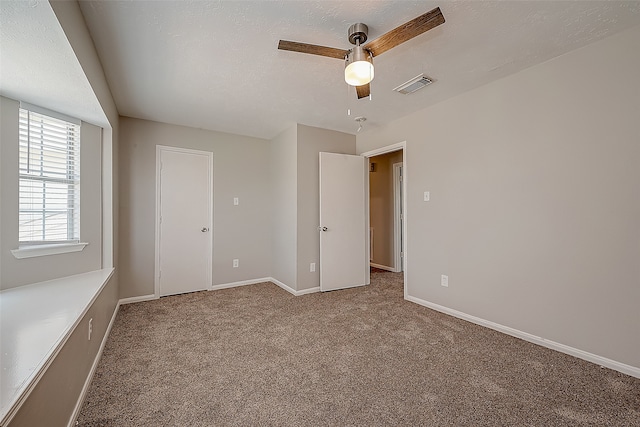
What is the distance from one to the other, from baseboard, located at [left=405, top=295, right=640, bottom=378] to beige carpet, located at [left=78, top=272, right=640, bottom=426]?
6 cm

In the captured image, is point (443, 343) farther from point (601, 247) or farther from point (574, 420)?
point (601, 247)

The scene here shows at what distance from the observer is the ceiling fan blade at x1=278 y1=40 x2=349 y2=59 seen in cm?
171

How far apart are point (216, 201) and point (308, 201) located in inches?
55.4

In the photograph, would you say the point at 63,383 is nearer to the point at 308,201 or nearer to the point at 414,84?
the point at 308,201

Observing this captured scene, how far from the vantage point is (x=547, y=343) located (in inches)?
90.0

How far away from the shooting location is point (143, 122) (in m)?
3.64

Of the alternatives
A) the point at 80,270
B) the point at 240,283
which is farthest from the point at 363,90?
the point at 240,283

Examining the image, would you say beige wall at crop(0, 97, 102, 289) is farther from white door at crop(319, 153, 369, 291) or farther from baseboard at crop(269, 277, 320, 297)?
white door at crop(319, 153, 369, 291)

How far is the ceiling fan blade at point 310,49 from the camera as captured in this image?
171 cm

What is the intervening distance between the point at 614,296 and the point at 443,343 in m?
1.23

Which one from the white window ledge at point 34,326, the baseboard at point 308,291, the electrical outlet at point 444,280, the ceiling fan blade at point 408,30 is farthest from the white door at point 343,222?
the white window ledge at point 34,326

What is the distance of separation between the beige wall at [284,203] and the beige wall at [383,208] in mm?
2115

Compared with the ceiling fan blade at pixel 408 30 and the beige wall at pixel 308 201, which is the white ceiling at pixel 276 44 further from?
the beige wall at pixel 308 201

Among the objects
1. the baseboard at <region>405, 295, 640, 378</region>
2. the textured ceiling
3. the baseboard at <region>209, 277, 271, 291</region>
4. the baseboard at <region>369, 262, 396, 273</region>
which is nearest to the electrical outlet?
the baseboard at <region>405, 295, 640, 378</region>
